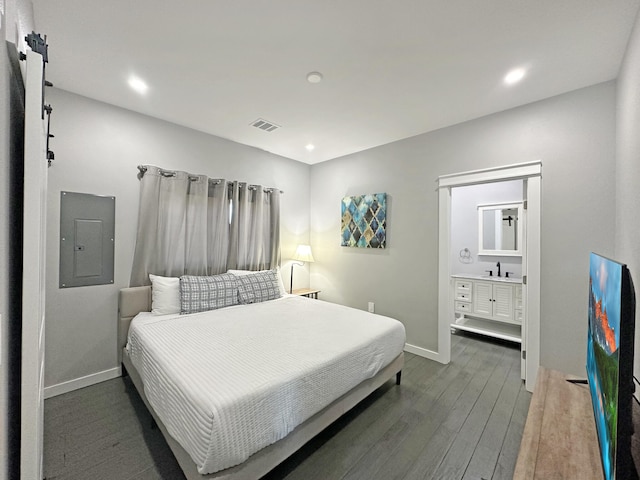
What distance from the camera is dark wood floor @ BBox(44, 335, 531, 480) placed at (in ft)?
5.30

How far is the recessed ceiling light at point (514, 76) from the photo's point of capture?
6.74 feet

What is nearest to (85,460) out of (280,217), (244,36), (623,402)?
(623,402)

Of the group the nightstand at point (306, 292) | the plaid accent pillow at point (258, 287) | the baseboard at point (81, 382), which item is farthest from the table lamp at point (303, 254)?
the baseboard at point (81, 382)

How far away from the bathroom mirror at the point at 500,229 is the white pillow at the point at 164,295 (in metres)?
4.47

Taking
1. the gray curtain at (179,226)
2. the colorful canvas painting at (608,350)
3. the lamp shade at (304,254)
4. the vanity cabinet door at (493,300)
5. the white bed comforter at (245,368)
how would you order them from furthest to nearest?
the lamp shade at (304,254) → the vanity cabinet door at (493,300) → the gray curtain at (179,226) → the white bed comforter at (245,368) → the colorful canvas painting at (608,350)

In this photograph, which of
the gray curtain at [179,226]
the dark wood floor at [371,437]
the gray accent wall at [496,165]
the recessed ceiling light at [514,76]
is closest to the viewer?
the dark wood floor at [371,437]

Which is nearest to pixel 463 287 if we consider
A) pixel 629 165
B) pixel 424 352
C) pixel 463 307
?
pixel 463 307

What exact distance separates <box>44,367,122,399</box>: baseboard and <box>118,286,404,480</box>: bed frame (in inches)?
7.5

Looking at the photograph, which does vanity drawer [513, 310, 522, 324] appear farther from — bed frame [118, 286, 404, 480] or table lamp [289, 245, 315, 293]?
table lamp [289, 245, 315, 293]

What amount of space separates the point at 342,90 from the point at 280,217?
7.25 ft

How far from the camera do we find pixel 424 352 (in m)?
3.21

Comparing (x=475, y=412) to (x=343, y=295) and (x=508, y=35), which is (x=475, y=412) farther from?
(x=508, y=35)

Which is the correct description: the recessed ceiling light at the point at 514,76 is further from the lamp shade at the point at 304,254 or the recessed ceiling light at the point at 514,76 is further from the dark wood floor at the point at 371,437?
the lamp shade at the point at 304,254

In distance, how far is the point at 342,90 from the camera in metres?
2.34
